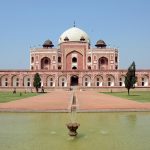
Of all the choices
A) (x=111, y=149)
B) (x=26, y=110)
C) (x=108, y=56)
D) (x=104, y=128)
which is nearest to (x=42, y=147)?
(x=111, y=149)

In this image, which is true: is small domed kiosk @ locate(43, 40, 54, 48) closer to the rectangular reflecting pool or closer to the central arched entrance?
the central arched entrance

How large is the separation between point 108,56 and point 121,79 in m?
7.66

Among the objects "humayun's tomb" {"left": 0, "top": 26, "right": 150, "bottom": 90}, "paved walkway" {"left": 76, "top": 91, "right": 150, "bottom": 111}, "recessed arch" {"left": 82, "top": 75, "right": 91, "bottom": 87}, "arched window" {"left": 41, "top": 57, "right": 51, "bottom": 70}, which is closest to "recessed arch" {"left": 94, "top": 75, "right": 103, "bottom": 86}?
"humayun's tomb" {"left": 0, "top": 26, "right": 150, "bottom": 90}

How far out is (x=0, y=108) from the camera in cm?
1795

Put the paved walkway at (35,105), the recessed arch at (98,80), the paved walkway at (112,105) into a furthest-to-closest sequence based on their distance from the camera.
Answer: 1. the recessed arch at (98,80)
2. the paved walkway at (112,105)
3. the paved walkway at (35,105)

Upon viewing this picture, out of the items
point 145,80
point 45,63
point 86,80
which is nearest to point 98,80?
point 86,80

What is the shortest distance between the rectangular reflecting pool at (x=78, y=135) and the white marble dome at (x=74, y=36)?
4869 cm

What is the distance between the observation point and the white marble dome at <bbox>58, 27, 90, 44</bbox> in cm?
6241

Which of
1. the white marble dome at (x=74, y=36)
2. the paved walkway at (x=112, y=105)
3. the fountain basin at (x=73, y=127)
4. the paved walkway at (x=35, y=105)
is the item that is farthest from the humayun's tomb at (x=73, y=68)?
the fountain basin at (x=73, y=127)

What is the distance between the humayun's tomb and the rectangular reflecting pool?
37.0 meters

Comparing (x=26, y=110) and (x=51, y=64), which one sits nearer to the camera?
(x=26, y=110)

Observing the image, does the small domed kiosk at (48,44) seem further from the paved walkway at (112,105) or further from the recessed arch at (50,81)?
the paved walkway at (112,105)

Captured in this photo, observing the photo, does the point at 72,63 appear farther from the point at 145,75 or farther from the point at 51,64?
the point at 145,75

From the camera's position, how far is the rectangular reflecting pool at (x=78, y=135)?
8.74 metres
